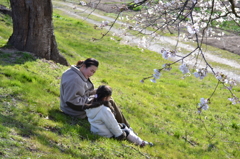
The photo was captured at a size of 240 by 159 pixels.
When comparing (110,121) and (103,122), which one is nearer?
(110,121)

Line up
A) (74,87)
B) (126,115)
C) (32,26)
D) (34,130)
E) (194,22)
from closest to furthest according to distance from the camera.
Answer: (34,130) → (74,87) → (194,22) → (126,115) → (32,26)

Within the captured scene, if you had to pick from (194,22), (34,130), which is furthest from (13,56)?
(194,22)

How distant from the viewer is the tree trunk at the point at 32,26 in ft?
28.7

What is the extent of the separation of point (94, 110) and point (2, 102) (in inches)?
72.4

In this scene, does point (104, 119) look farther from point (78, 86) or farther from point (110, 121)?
point (78, 86)

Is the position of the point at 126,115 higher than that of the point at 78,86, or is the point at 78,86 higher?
the point at 78,86

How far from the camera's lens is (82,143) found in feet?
16.9

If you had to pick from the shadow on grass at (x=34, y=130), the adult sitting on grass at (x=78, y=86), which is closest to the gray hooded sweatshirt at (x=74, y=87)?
the adult sitting on grass at (x=78, y=86)

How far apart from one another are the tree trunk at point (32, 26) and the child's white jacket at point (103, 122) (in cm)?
427

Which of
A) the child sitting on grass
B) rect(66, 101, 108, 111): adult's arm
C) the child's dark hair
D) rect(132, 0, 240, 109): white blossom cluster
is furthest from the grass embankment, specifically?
rect(132, 0, 240, 109): white blossom cluster

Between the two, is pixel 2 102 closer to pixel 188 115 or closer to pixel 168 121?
pixel 168 121

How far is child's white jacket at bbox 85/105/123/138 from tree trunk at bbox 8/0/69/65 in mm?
4272

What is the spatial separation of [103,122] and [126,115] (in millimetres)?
2354

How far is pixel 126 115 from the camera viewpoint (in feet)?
26.0
